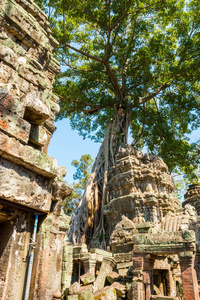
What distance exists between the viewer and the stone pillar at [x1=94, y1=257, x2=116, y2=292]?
6.41 m

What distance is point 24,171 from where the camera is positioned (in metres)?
2.67

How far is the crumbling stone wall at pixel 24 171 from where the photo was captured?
97.1 inches

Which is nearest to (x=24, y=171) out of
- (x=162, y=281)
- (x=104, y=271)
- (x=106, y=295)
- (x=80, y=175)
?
(x=106, y=295)

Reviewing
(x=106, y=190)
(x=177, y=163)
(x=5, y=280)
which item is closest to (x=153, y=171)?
(x=106, y=190)

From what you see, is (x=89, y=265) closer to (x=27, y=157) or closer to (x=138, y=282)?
(x=138, y=282)

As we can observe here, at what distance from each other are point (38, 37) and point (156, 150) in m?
13.5

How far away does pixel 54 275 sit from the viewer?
277 cm

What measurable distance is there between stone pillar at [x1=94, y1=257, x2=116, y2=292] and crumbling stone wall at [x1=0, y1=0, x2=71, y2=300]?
12.7ft

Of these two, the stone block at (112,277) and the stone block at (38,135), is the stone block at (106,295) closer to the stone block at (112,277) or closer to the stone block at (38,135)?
the stone block at (112,277)

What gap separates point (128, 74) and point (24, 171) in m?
12.1

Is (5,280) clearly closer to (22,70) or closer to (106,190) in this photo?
(22,70)

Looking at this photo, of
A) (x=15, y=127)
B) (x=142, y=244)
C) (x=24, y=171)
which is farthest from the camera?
(x=142, y=244)

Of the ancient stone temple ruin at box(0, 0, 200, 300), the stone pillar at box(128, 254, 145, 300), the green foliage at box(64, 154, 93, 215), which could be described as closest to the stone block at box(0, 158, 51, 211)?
the ancient stone temple ruin at box(0, 0, 200, 300)

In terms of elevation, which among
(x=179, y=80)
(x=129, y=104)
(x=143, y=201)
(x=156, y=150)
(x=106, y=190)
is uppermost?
(x=179, y=80)
